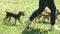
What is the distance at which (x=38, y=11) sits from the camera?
8227mm

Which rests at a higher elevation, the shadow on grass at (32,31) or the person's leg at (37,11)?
the person's leg at (37,11)

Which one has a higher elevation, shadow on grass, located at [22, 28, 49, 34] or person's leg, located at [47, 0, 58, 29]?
person's leg, located at [47, 0, 58, 29]

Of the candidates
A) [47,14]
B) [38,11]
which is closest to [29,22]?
[38,11]

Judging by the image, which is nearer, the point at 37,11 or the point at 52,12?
the point at 52,12

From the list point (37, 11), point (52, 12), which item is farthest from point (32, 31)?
point (52, 12)

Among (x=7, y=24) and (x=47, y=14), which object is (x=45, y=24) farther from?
(x=7, y=24)

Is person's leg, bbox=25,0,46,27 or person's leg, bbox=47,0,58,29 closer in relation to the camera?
person's leg, bbox=47,0,58,29

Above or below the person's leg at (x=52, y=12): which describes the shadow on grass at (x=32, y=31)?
below

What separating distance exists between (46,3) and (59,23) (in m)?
1.72

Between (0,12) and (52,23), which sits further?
(0,12)

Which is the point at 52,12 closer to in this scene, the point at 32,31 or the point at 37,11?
the point at 37,11

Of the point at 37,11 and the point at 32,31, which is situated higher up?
the point at 37,11

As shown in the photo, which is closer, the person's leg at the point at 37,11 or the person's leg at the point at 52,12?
the person's leg at the point at 52,12

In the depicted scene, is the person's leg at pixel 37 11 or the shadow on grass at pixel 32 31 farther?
the person's leg at pixel 37 11
